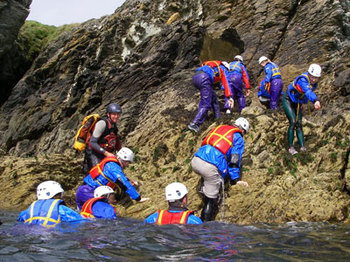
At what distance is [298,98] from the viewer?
957 cm

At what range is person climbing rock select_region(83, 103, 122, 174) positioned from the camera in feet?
31.0

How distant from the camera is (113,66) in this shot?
20141 millimetres

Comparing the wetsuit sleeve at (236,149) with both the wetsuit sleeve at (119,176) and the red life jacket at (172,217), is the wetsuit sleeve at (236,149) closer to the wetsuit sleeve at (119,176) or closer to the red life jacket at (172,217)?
the red life jacket at (172,217)

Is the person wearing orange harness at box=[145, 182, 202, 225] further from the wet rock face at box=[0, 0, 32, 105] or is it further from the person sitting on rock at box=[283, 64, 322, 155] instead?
the wet rock face at box=[0, 0, 32, 105]

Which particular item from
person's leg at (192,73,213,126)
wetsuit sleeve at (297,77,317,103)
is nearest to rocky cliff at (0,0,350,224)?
person's leg at (192,73,213,126)

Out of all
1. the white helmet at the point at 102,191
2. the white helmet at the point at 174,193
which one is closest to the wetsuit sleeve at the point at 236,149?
the white helmet at the point at 174,193

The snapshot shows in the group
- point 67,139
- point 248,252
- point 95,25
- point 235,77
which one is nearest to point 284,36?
point 235,77

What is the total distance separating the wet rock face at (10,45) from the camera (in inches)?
976

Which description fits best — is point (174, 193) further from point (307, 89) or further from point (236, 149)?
point (307, 89)

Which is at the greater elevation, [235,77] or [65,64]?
[65,64]

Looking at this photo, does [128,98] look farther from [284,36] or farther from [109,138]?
[284,36]

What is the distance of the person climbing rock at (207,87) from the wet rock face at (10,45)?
1878 centimetres

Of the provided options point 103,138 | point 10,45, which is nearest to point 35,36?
point 10,45

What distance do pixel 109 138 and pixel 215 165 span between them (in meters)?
3.39
